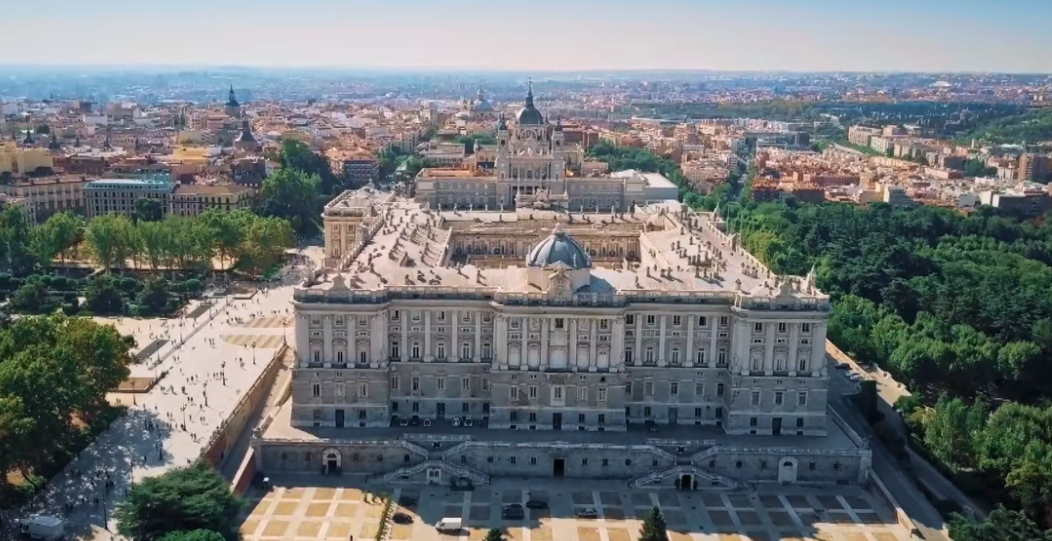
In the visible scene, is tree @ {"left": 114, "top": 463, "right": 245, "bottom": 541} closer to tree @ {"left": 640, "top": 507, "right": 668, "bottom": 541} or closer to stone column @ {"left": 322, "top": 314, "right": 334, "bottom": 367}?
stone column @ {"left": 322, "top": 314, "right": 334, "bottom": 367}

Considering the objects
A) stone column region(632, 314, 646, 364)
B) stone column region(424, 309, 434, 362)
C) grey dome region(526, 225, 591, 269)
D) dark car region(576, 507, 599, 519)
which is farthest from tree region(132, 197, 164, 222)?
dark car region(576, 507, 599, 519)

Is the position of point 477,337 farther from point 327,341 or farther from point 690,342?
point 690,342

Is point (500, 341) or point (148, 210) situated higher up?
point (500, 341)

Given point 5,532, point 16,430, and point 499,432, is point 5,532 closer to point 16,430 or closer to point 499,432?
point 16,430

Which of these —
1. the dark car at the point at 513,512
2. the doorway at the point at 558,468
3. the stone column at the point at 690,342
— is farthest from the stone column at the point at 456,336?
the stone column at the point at 690,342

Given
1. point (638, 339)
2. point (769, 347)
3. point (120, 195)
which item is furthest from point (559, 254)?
point (120, 195)

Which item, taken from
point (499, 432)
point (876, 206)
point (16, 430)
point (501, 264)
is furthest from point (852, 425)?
point (876, 206)

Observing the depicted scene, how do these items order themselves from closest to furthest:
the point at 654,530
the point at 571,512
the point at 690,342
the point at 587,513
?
the point at 654,530
the point at 587,513
the point at 571,512
the point at 690,342
